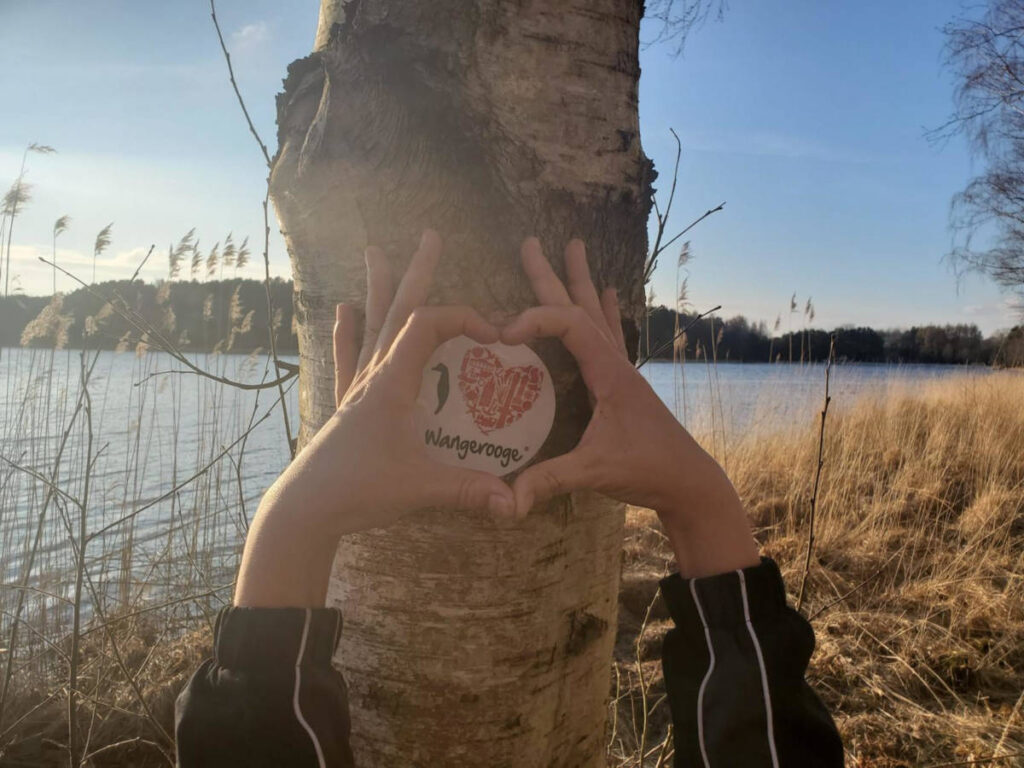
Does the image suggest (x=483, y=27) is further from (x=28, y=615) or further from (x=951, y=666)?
(x=28, y=615)

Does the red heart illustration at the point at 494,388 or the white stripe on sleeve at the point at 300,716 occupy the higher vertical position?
the red heart illustration at the point at 494,388

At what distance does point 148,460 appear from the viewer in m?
4.23

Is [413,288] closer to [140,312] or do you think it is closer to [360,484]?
[360,484]

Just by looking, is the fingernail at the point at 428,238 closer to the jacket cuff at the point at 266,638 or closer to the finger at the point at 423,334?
the finger at the point at 423,334

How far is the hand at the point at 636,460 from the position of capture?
2.56 feet

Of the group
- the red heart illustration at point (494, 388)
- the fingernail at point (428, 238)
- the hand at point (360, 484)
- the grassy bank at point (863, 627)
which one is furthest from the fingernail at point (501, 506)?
the grassy bank at point (863, 627)

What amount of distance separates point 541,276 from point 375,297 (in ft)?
0.69

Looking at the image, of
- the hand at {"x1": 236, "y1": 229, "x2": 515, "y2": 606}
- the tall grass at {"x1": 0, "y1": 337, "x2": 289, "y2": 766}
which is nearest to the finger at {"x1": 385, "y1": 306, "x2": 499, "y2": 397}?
the hand at {"x1": 236, "y1": 229, "x2": 515, "y2": 606}

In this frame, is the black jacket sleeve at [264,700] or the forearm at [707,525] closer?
the black jacket sleeve at [264,700]

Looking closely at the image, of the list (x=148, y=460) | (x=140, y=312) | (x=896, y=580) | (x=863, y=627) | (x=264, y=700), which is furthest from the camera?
(x=148, y=460)

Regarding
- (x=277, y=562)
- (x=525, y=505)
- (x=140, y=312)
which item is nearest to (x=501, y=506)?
(x=525, y=505)

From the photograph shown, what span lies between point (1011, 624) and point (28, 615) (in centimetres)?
461

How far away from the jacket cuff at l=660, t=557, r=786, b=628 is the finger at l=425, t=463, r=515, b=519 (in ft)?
0.81

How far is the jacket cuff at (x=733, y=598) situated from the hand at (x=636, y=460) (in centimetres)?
2
